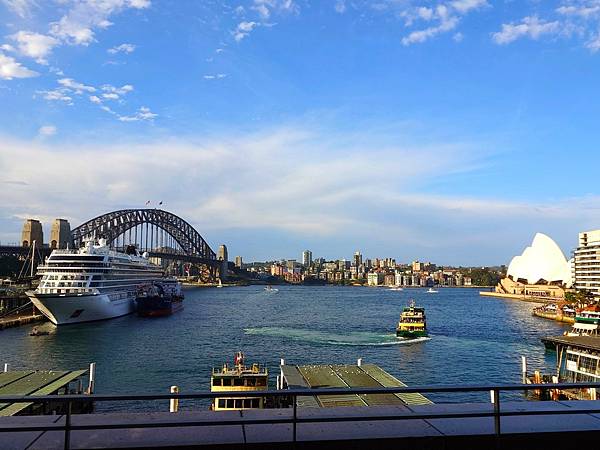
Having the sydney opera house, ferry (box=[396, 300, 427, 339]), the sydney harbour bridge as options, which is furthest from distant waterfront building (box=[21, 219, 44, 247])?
the sydney opera house

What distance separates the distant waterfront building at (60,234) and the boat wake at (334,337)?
72.4 m

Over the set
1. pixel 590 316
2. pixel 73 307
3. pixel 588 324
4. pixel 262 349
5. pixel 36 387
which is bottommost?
pixel 262 349

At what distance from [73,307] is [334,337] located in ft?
82.0

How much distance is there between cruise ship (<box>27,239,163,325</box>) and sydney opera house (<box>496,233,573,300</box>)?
98.3 metres

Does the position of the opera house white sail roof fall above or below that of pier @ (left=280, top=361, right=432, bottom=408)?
above

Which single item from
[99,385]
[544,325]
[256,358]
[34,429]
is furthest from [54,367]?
[544,325]

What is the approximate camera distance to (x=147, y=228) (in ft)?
458

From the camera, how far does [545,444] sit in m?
3.52

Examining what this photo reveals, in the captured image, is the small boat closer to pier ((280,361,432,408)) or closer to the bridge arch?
pier ((280,361,432,408))

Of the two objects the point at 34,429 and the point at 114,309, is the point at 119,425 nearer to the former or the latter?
the point at 34,429

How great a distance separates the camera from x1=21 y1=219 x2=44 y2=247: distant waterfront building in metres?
104

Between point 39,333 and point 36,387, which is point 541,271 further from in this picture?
point 36,387

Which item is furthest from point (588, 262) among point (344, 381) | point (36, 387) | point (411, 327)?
point (36, 387)

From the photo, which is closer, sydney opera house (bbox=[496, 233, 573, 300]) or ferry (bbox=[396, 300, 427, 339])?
ferry (bbox=[396, 300, 427, 339])
